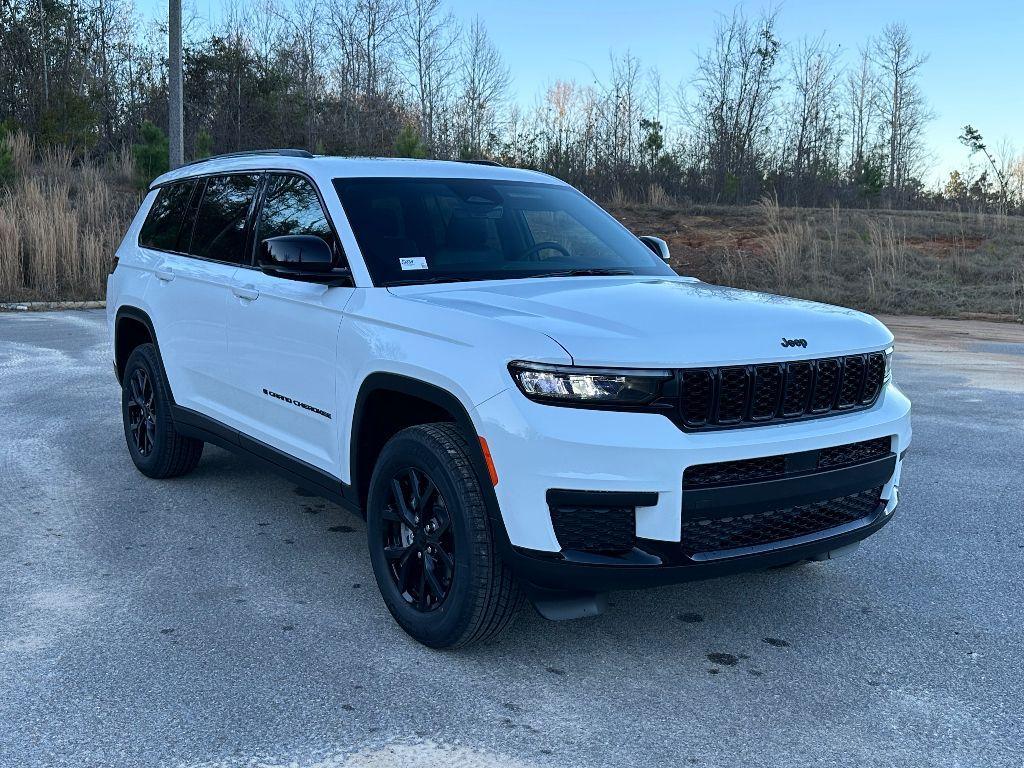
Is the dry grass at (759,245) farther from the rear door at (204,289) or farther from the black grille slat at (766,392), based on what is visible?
the black grille slat at (766,392)

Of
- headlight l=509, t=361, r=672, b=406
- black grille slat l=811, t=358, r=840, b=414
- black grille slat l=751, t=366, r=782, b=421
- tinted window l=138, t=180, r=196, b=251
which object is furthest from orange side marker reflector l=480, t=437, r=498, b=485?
tinted window l=138, t=180, r=196, b=251

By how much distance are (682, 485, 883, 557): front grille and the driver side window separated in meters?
2.05

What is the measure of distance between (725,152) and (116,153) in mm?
18172

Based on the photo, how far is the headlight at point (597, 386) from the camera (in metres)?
3.15

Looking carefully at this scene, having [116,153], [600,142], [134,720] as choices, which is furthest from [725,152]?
[134,720]

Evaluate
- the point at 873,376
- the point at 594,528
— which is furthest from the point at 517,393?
the point at 873,376

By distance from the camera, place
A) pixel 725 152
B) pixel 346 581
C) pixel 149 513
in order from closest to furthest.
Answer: pixel 346 581 < pixel 149 513 < pixel 725 152

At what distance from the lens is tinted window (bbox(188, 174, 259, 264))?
5.13 meters

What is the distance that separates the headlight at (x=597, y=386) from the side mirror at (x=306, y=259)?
131 centimetres

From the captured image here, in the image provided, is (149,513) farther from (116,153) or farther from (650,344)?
(116,153)

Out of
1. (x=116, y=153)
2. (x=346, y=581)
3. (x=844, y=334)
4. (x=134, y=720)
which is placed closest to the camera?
(x=134, y=720)

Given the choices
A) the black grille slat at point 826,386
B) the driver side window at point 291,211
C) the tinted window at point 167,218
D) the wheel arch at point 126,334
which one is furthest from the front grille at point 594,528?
the wheel arch at point 126,334

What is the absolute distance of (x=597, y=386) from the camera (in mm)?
3164

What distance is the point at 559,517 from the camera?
3182 mm
